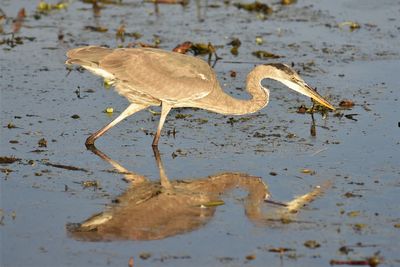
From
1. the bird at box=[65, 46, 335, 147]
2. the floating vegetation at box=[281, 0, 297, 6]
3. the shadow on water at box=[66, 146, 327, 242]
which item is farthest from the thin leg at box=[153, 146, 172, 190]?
the floating vegetation at box=[281, 0, 297, 6]

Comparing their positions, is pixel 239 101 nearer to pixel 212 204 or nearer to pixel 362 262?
pixel 212 204

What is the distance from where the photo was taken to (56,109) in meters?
10.9

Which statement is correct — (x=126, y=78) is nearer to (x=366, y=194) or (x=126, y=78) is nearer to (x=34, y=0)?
(x=366, y=194)

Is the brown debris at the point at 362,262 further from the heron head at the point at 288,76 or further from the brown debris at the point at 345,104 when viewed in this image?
the brown debris at the point at 345,104

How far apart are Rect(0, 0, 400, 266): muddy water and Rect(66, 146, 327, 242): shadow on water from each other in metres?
0.06

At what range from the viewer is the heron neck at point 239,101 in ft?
32.3

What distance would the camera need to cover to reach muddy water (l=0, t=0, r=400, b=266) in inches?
282

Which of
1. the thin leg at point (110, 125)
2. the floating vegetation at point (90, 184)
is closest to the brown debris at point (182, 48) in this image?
the thin leg at point (110, 125)

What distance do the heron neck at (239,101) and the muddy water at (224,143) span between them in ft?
0.99

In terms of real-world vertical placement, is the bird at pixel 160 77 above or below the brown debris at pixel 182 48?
above

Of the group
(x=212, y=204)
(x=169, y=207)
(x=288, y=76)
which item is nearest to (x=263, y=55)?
(x=288, y=76)

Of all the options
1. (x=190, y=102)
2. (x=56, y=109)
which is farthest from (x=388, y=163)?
(x=56, y=109)

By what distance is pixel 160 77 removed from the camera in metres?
9.77

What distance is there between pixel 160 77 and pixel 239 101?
0.85 m
